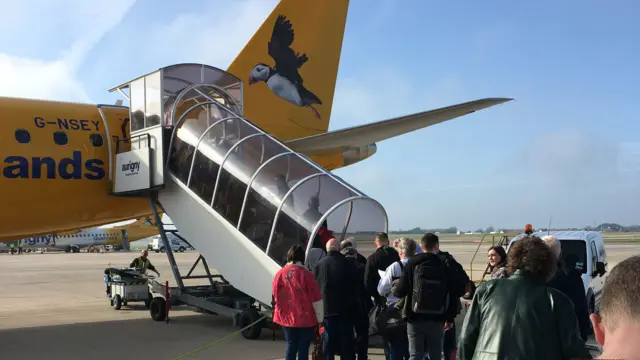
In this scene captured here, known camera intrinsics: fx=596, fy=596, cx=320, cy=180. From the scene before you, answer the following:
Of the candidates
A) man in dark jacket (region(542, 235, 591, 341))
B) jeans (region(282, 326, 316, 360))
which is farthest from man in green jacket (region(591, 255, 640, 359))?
jeans (region(282, 326, 316, 360))

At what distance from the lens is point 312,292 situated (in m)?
7.30

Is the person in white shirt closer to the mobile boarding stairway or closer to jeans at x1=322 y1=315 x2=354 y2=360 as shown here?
jeans at x1=322 y1=315 x2=354 y2=360

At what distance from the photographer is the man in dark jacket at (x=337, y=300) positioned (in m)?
7.70

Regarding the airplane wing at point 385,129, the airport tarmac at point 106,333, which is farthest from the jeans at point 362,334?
the airplane wing at point 385,129

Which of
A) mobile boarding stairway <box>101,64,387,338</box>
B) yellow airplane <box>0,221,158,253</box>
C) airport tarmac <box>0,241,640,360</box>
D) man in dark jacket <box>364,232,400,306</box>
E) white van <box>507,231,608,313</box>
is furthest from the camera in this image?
yellow airplane <box>0,221,158,253</box>

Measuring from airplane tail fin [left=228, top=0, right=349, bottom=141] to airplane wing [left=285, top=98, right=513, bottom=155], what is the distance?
12.6 ft

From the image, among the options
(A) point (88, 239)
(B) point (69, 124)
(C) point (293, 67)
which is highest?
(C) point (293, 67)

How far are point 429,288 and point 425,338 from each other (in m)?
0.60

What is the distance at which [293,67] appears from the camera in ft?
59.3

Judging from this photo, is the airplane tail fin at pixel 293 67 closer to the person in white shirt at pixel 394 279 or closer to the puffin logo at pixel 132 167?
the puffin logo at pixel 132 167

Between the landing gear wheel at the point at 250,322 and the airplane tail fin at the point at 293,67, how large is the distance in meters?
7.60

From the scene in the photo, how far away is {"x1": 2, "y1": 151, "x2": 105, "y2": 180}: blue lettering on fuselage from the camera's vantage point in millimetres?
11953

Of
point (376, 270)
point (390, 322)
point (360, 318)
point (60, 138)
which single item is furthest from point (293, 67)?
point (390, 322)

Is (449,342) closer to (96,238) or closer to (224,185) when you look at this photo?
(224,185)
